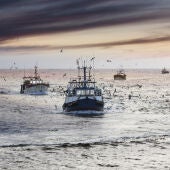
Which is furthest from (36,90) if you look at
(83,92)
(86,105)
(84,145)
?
(84,145)

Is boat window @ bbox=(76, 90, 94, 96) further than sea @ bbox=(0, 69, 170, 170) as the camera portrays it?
Yes

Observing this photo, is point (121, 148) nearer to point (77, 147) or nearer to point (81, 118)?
point (77, 147)

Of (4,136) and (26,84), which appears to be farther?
(26,84)

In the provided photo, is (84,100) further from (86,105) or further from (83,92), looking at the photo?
(83,92)

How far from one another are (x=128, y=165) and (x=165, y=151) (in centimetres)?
552

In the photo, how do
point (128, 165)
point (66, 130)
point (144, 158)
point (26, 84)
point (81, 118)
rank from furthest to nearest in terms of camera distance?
point (26, 84)
point (81, 118)
point (66, 130)
point (144, 158)
point (128, 165)

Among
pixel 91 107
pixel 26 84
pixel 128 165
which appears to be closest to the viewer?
pixel 128 165

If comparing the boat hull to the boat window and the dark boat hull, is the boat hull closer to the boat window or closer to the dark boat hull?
the boat window

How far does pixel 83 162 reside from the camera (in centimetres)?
3059

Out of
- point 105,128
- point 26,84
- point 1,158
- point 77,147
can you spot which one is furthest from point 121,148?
point 26,84

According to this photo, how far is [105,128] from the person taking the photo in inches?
2047

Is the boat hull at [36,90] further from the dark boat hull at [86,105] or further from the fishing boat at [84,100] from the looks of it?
Result: the dark boat hull at [86,105]

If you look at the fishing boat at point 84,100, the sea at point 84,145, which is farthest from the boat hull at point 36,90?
the sea at point 84,145

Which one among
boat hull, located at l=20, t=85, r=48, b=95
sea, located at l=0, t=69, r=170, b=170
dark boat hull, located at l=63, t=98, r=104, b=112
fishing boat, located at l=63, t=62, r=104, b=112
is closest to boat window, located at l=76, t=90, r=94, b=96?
fishing boat, located at l=63, t=62, r=104, b=112
